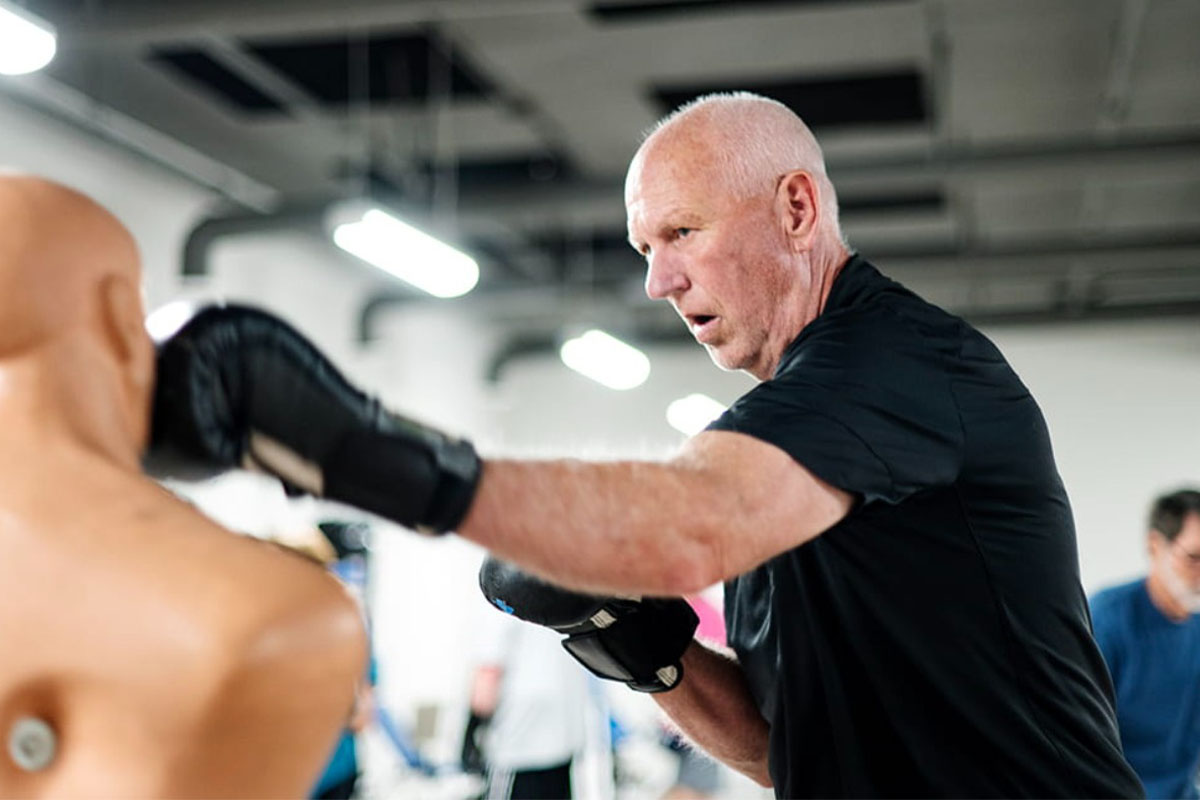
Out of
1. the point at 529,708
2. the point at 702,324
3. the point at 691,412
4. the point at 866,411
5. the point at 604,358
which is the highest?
the point at 604,358

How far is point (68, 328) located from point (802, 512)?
0.73m

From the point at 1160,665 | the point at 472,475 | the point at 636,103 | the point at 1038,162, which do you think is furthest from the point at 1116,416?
the point at 472,475

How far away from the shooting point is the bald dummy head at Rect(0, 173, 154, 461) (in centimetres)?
112

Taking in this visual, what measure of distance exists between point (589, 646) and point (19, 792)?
94cm

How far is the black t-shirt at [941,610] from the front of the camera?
1.66 metres

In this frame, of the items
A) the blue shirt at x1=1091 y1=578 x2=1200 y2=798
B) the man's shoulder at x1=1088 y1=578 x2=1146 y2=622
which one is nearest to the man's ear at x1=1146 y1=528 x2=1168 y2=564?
the man's shoulder at x1=1088 y1=578 x2=1146 y2=622

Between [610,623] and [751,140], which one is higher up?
[751,140]

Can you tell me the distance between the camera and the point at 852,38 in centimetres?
766

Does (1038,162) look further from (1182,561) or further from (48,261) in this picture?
(48,261)

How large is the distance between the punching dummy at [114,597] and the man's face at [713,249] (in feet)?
2.72

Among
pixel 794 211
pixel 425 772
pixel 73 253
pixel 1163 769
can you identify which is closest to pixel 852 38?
pixel 1163 769

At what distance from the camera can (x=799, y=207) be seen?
1.88 metres

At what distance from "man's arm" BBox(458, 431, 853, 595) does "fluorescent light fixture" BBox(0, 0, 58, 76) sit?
3.90 meters

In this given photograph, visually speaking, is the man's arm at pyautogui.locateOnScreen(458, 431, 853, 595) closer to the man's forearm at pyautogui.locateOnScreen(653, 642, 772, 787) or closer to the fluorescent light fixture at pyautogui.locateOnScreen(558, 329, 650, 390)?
the man's forearm at pyautogui.locateOnScreen(653, 642, 772, 787)
